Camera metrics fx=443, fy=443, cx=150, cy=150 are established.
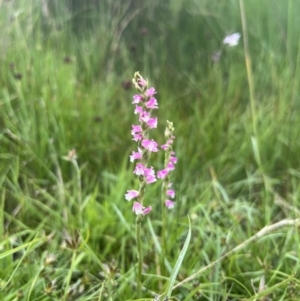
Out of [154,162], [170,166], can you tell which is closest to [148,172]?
[170,166]

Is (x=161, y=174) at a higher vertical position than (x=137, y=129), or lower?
lower

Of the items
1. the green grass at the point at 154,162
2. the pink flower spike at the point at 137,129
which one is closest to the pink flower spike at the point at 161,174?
the pink flower spike at the point at 137,129

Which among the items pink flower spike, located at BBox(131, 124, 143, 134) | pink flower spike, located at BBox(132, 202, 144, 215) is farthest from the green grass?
pink flower spike, located at BBox(131, 124, 143, 134)

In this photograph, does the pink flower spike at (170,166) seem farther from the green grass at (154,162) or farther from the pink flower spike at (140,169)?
the green grass at (154,162)

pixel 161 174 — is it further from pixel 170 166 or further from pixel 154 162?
pixel 154 162

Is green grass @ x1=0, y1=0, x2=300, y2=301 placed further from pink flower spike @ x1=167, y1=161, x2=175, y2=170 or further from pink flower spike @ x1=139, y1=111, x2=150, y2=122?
pink flower spike @ x1=139, y1=111, x2=150, y2=122

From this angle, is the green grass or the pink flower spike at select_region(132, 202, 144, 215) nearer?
the pink flower spike at select_region(132, 202, 144, 215)

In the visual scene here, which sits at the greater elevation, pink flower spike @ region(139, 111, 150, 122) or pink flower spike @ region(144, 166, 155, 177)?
pink flower spike @ region(139, 111, 150, 122)

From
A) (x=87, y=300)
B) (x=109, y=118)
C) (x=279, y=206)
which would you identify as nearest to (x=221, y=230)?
(x=279, y=206)
